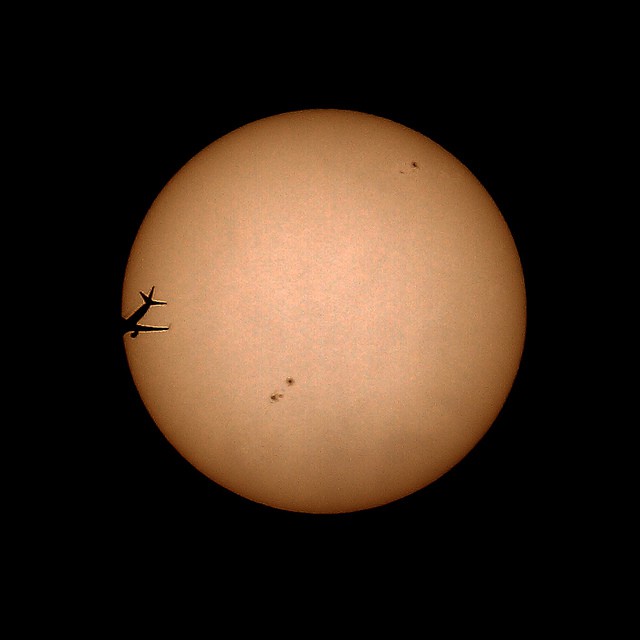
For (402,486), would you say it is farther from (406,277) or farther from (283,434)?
(406,277)

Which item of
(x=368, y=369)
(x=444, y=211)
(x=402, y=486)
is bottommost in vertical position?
(x=402, y=486)

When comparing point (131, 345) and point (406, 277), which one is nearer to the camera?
point (406, 277)

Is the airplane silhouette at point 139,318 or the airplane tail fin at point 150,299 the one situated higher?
the airplane tail fin at point 150,299

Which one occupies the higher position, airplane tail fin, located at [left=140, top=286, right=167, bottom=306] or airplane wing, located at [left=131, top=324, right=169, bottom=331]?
airplane tail fin, located at [left=140, top=286, right=167, bottom=306]

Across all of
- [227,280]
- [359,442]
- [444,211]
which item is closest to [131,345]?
[227,280]

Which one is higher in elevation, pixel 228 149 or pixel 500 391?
pixel 228 149

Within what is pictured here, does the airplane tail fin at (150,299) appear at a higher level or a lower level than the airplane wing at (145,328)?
higher

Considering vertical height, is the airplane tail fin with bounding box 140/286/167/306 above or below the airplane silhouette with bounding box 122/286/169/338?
above
